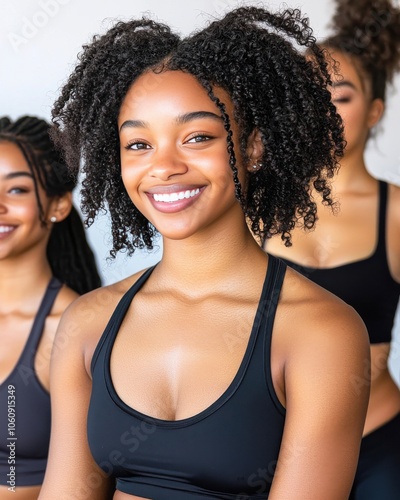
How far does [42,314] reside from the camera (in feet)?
8.52

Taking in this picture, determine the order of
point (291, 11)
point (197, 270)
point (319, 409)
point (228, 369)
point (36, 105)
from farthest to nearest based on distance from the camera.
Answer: point (36, 105) < point (291, 11) < point (197, 270) < point (228, 369) < point (319, 409)

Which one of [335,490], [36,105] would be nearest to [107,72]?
[335,490]

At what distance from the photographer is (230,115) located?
171 centimetres

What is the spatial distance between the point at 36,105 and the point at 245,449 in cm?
246

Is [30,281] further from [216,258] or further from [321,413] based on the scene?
[321,413]

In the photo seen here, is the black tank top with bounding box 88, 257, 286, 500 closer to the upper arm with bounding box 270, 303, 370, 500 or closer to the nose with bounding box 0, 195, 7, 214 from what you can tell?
the upper arm with bounding box 270, 303, 370, 500

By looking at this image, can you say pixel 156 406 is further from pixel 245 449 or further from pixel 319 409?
pixel 319 409

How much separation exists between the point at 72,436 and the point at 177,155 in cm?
58

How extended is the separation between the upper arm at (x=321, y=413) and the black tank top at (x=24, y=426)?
1071mm

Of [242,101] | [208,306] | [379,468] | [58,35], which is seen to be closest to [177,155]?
[242,101]

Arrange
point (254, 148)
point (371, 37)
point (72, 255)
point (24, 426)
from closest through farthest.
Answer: point (254, 148) → point (24, 426) → point (72, 255) → point (371, 37)

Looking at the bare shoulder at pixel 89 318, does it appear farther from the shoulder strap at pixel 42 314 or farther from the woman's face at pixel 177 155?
the shoulder strap at pixel 42 314

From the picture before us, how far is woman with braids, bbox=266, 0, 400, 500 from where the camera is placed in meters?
2.33

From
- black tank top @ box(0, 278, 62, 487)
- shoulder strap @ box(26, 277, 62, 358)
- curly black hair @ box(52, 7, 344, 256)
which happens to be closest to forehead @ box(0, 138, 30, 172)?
shoulder strap @ box(26, 277, 62, 358)
